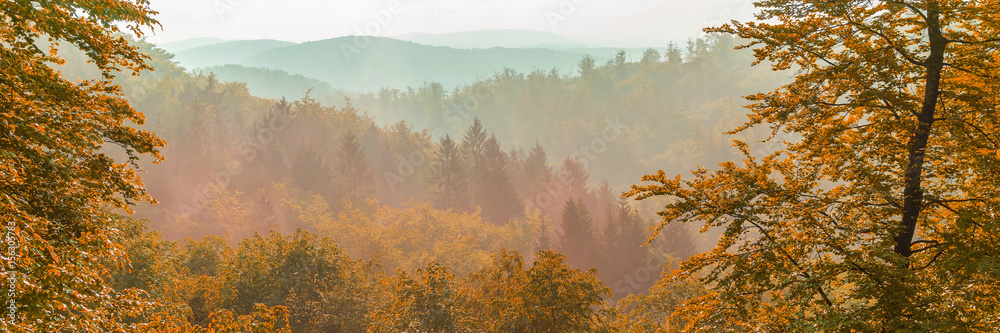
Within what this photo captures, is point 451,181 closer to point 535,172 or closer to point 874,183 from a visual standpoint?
point 535,172

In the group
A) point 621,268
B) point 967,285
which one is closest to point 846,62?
point 967,285

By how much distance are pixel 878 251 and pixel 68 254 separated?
1123cm

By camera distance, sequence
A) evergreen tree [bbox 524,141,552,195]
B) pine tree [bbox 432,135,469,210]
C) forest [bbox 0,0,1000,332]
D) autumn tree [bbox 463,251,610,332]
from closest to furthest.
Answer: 1. forest [bbox 0,0,1000,332]
2. autumn tree [bbox 463,251,610,332]
3. pine tree [bbox 432,135,469,210]
4. evergreen tree [bbox 524,141,552,195]

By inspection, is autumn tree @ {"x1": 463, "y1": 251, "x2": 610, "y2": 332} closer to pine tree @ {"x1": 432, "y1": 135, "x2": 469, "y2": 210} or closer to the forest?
the forest

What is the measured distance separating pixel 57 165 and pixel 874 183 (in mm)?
11837

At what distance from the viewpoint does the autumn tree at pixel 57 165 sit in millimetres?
5434

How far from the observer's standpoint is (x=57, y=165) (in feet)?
21.3

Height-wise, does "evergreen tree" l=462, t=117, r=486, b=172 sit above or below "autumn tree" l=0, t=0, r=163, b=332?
above

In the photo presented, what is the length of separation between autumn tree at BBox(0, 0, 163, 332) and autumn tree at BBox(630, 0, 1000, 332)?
8.29 m

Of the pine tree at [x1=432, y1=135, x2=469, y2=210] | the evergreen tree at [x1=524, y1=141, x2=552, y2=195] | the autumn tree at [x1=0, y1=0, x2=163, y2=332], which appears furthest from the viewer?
the evergreen tree at [x1=524, y1=141, x2=552, y2=195]

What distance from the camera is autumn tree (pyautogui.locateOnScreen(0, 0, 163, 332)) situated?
5434mm

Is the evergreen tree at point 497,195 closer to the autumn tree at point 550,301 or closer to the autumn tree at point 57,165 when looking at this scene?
the autumn tree at point 550,301

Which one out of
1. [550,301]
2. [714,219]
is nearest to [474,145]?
[550,301]

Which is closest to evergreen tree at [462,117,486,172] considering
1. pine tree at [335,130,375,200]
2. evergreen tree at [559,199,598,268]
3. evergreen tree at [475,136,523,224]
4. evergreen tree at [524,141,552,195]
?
evergreen tree at [475,136,523,224]
